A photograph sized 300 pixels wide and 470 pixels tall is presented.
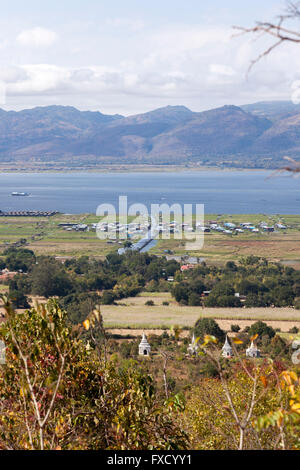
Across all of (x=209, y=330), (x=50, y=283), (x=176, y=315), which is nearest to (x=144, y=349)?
(x=209, y=330)

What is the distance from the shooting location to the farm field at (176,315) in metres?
24.5

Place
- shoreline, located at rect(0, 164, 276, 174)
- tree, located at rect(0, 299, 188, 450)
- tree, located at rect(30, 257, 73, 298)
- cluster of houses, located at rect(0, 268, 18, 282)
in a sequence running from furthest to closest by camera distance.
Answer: shoreline, located at rect(0, 164, 276, 174) < cluster of houses, located at rect(0, 268, 18, 282) < tree, located at rect(30, 257, 73, 298) < tree, located at rect(0, 299, 188, 450)

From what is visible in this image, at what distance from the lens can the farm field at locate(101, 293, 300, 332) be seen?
24.5 m

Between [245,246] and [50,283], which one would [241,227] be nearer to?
[245,246]

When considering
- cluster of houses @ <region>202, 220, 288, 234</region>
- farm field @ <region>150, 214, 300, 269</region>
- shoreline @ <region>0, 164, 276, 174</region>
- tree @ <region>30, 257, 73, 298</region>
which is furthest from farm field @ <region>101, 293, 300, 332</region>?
shoreline @ <region>0, 164, 276, 174</region>

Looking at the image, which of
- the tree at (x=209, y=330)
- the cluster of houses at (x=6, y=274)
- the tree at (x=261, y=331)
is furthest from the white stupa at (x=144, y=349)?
the cluster of houses at (x=6, y=274)

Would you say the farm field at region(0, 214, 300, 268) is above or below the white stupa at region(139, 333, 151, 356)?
below

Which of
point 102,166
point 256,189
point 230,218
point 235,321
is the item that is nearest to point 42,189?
point 256,189

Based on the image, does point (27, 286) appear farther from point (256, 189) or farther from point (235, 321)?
point (256, 189)

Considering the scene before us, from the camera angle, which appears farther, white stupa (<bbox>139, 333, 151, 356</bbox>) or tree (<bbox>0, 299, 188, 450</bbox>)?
white stupa (<bbox>139, 333, 151, 356</bbox>)

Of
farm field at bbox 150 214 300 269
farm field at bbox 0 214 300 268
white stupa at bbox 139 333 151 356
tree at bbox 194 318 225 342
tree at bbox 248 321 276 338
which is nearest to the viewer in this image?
white stupa at bbox 139 333 151 356

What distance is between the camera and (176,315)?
26328 millimetres

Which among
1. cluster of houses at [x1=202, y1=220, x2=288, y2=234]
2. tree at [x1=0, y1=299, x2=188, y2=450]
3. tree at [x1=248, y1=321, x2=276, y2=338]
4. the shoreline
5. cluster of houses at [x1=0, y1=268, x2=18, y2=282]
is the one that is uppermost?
tree at [x1=0, y1=299, x2=188, y2=450]

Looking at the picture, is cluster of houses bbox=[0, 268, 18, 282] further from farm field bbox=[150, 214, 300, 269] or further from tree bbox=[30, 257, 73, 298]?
farm field bbox=[150, 214, 300, 269]
